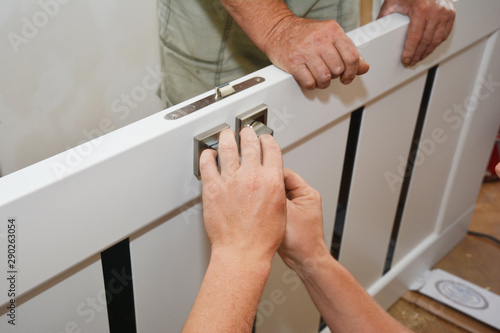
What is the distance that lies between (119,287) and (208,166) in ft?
0.63

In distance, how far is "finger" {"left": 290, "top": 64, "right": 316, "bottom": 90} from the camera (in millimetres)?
647

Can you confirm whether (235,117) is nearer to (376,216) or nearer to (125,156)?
(125,156)

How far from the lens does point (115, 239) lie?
54 centimetres

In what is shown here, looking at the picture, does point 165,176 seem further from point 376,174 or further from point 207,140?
point 376,174

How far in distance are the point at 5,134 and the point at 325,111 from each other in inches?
25.2

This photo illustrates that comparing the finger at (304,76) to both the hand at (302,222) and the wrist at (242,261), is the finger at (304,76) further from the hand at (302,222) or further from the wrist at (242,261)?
the wrist at (242,261)

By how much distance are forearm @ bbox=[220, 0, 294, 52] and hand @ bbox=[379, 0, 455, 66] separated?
201mm

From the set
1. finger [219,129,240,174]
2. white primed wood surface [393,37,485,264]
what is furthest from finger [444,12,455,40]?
finger [219,129,240,174]

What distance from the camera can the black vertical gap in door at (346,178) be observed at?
32.4 inches

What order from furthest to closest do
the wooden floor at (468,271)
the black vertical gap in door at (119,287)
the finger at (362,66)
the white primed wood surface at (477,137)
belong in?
the wooden floor at (468,271)
the white primed wood surface at (477,137)
the finger at (362,66)
the black vertical gap in door at (119,287)

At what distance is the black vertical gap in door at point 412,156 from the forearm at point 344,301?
0.41m

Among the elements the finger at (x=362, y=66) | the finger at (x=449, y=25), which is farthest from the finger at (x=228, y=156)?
the finger at (x=449, y=25)

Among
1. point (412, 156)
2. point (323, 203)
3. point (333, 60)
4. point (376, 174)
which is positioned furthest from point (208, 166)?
point (412, 156)

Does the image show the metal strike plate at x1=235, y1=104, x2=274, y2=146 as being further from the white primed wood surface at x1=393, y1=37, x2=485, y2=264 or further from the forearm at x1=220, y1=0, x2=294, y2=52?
the white primed wood surface at x1=393, y1=37, x2=485, y2=264
